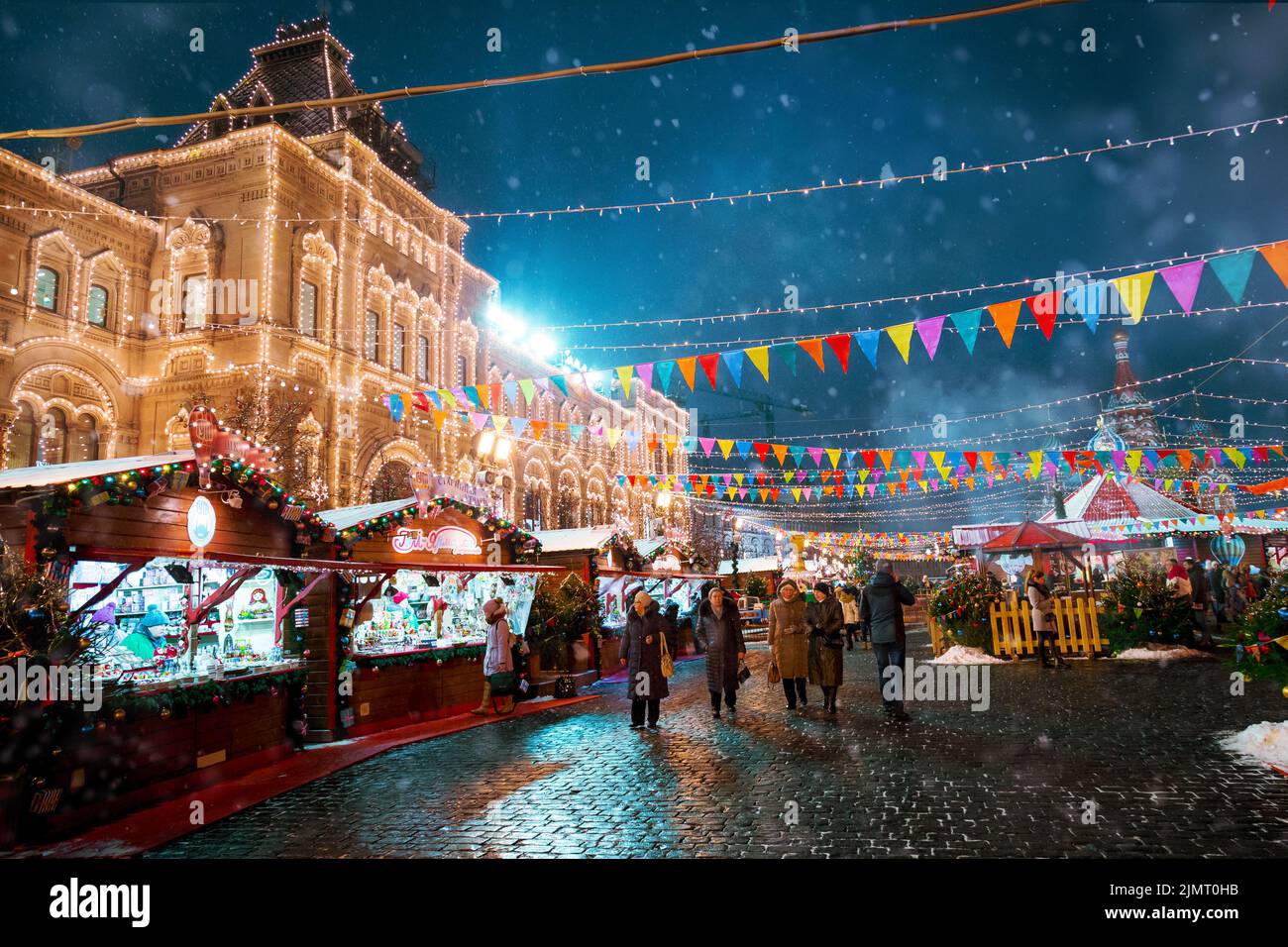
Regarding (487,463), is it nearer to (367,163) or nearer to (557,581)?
(367,163)

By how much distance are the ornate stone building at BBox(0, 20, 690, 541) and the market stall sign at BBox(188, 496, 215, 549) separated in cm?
1345

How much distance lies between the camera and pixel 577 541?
737 inches

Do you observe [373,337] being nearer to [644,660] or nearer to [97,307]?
[97,307]

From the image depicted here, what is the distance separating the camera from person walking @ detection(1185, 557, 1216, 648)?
15068mm

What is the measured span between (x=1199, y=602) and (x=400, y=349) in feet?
81.5

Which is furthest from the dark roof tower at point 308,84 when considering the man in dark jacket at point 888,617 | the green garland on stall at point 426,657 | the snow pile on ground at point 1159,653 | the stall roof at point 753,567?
the snow pile on ground at point 1159,653

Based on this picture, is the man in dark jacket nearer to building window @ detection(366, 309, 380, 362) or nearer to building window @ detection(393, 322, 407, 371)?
building window @ detection(366, 309, 380, 362)

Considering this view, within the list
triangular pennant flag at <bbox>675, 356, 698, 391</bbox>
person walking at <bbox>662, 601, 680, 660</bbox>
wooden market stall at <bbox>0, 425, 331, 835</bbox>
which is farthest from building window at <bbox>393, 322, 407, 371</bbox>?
wooden market stall at <bbox>0, 425, 331, 835</bbox>

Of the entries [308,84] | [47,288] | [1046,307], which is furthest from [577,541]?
[308,84]

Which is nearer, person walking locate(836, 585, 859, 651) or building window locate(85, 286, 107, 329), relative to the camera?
person walking locate(836, 585, 859, 651)

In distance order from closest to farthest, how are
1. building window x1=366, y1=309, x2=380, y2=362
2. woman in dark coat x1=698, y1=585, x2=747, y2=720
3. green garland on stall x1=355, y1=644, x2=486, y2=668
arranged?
woman in dark coat x1=698, y1=585, x2=747, y2=720, green garland on stall x1=355, y1=644, x2=486, y2=668, building window x1=366, y1=309, x2=380, y2=362

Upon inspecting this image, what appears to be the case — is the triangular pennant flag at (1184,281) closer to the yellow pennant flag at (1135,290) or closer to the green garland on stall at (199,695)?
the yellow pennant flag at (1135,290)

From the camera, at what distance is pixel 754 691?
42.3 ft
